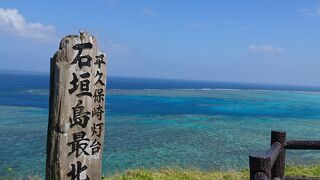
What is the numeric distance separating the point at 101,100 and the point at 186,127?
104 feet

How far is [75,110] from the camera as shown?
19.2 feet

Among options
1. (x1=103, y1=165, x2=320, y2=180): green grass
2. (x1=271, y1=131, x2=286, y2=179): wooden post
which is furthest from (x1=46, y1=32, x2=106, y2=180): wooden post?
(x1=103, y1=165, x2=320, y2=180): green grass

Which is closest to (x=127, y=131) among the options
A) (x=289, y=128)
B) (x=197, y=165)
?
(x=197, y=165)

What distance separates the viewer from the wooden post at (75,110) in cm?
573

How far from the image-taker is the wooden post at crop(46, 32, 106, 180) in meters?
5.73

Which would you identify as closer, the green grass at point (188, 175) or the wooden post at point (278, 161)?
the wooden post at point (278, 161)

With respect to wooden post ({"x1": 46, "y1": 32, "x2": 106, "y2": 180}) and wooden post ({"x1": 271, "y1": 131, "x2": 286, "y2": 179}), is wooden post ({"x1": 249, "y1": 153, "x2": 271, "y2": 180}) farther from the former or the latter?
wooden post ({"x1": 46, "y1": 32, "x2": 106, "y2": 180})

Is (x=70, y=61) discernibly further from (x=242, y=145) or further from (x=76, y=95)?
(x=242, y=145)

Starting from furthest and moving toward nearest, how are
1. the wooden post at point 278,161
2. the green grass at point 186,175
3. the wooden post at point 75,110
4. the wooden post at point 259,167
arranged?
1. the green grass at point 186,175
2. the wooden post at point 278,161
3. the wooden post at point 75,110
4. the wooden post at point 259,167

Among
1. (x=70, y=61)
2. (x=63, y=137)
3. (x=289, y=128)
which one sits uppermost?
(x=70, y=61)

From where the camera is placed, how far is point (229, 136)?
32031 mm

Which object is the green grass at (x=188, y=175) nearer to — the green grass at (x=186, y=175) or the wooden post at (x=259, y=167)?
the green grass at (x=186, y=175)

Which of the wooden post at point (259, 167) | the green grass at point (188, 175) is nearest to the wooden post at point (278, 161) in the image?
the wooden post at point (259, 167)

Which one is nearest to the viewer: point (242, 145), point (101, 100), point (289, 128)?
point (101, 100)
